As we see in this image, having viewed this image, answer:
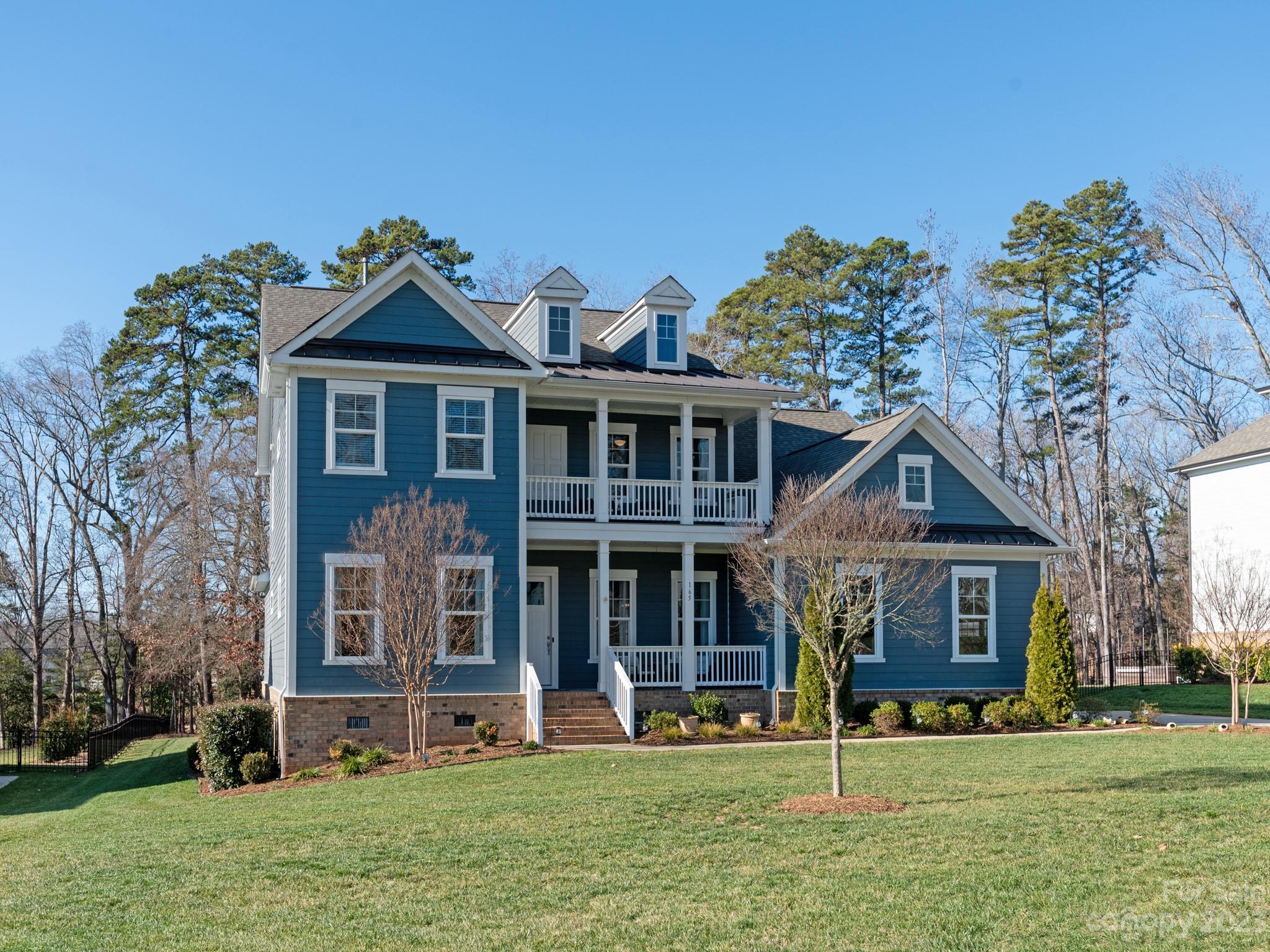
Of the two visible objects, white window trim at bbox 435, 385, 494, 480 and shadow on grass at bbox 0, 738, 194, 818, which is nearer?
shadow on grass at bbox 0, 738, 194, 818

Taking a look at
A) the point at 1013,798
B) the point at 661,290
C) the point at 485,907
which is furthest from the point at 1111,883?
the point at 661,290

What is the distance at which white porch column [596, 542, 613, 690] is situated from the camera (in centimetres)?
2077

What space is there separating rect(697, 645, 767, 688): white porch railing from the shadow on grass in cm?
973

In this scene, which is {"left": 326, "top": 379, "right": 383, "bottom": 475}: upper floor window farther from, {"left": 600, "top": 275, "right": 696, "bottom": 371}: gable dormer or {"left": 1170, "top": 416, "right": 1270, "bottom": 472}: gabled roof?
{"left": 1170, "top": 416, "right": 1270, "bottom": 472}: gabled roof

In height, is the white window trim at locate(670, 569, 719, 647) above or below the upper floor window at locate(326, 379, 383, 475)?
below

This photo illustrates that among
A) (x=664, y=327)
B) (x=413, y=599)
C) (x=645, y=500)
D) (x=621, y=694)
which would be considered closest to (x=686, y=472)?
(x=645, y=500)

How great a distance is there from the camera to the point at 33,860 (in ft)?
37.0

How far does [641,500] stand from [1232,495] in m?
22.3

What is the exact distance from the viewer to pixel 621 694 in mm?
19828

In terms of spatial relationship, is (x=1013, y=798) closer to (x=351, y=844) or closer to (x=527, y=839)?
(x=527, y=839)

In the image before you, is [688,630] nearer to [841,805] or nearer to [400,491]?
[400,491]

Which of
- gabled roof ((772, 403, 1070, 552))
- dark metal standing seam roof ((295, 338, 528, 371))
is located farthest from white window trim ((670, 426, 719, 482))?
dark metal standing seam roof ((295, 338, 528, 371))

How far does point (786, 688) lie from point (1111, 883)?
12844mm

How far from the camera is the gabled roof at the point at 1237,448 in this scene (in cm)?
3375
